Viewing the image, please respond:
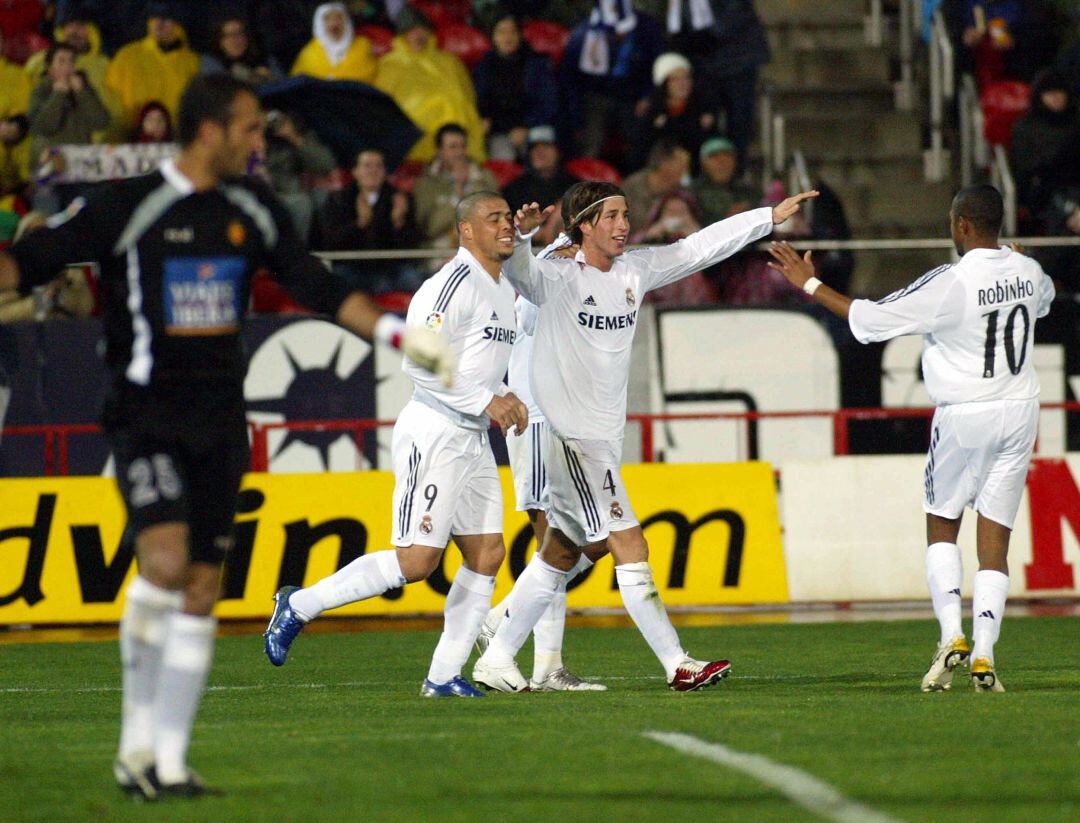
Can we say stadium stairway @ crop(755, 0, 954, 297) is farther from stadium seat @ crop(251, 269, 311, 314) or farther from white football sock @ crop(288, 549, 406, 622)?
white football sock @ crop(288, 549, 406, 622)

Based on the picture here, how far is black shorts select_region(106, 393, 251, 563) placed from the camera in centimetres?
636

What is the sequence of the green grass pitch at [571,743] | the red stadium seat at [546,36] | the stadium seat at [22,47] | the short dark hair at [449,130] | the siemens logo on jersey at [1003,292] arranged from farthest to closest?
the red stadium seat at [546,36], the stadium seat at [22,47], the short dark hair at [449,130], the siemens logo on jersey at [1003,292], the green grass pitch at [571,743]

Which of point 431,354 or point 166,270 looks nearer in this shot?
point 431,354

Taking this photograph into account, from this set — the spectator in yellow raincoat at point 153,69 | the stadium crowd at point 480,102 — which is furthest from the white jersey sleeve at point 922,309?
the spectator in yellow raincoat at point 153,69

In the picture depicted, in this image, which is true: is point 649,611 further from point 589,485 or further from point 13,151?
point 13,151

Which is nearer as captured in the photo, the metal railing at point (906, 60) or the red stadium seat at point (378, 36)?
the red stadium seat at point (378, 36)

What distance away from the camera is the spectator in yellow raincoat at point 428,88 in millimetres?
20328

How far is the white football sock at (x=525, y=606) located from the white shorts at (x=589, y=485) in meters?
0.30

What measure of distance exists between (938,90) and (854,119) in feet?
3.76

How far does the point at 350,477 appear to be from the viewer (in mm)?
15453

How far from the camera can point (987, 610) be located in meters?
9.59

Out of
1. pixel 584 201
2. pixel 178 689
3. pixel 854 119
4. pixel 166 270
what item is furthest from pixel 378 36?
pixel 178 689

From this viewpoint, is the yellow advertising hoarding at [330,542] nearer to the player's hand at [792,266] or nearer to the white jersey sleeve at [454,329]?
the white jersey sleeve at [454,329]

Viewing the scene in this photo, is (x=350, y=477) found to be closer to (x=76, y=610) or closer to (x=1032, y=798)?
(x=76, y=610)
